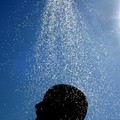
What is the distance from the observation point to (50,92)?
2741 cm

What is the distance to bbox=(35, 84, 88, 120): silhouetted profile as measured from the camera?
2716 centimetres

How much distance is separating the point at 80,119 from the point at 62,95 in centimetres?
84

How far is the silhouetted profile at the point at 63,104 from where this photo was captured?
27.2m

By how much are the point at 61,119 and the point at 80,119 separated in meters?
0.54

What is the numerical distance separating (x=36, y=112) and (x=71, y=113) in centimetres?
102

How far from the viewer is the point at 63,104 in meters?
27.2

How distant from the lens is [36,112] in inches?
1084

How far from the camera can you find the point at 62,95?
27.1m

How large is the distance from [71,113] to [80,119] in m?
0.32

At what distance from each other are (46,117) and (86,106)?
3.84 ft

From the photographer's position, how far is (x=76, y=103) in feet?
89.4

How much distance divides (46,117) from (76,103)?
36.0 inches

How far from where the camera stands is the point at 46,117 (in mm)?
27344

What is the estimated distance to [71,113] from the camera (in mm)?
27188
